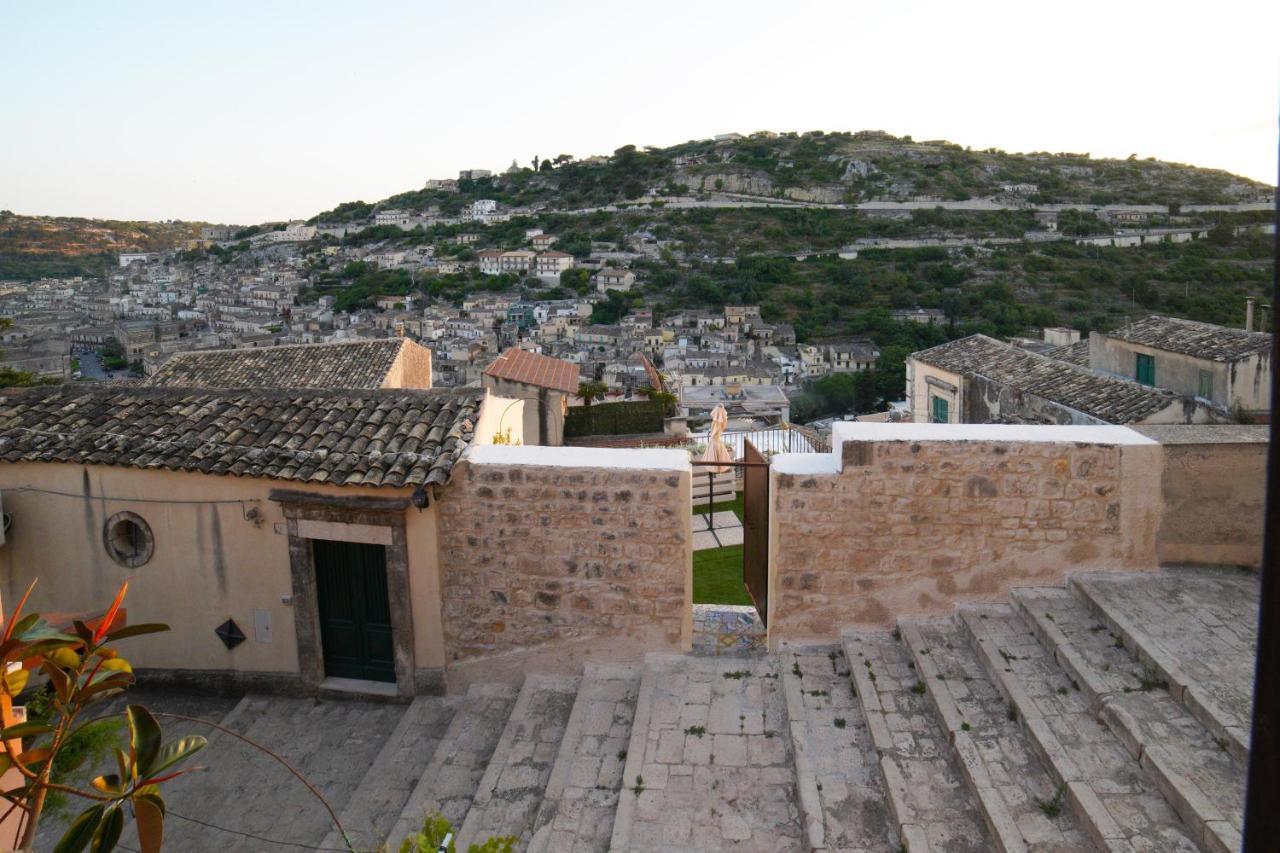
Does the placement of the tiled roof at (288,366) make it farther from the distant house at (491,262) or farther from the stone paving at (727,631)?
the distant house at (491,262)

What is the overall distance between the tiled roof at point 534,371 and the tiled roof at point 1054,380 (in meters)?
7.78

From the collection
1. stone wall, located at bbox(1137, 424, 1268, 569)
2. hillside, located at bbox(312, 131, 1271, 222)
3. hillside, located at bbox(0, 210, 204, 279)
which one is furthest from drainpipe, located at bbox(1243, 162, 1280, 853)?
hillside, located at bbox(0, 210, 204, 279)

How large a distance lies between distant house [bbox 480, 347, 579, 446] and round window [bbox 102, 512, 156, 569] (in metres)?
9.87

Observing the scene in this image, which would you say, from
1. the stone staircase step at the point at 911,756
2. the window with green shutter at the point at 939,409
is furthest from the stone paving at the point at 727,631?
the window with green shutter at the point at 939,409

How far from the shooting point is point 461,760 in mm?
5082

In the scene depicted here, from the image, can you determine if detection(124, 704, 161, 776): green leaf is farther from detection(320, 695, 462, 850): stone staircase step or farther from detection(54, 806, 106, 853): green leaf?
detection(320, 695, 462, 850): stone staircase step

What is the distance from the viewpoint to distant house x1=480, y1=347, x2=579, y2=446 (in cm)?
1689

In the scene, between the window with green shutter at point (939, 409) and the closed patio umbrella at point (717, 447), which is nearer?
the closed patio umbrella at point (717, 447)

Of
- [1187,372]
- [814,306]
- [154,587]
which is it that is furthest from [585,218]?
[154,587]

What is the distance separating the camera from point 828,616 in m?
5.53

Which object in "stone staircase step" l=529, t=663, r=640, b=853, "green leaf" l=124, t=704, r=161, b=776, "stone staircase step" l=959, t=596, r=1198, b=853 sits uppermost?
"green leaf" l=124, t=704, r=161, b=776

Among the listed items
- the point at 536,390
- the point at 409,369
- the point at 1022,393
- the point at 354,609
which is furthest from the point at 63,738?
the point at 409,369

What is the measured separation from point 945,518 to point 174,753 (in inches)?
174

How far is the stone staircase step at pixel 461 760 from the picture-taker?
4.55 metres
